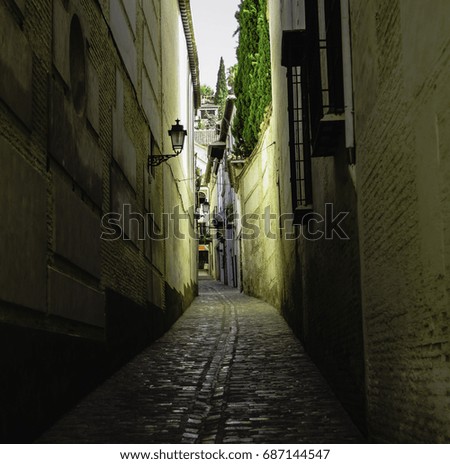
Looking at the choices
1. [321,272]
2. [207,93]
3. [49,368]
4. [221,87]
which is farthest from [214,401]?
[207,93]

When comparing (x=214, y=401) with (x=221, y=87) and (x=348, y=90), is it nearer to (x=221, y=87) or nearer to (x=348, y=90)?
(x=348, y=90)

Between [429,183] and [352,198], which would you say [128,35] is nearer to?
[352,198]

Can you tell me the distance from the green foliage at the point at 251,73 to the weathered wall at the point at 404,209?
52.7 feet

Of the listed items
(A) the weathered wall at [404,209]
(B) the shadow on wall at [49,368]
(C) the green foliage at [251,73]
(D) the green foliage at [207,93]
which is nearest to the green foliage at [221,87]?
(D) the green foliage at [207,93]

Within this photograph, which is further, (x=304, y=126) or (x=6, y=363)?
(x=304, y=126)

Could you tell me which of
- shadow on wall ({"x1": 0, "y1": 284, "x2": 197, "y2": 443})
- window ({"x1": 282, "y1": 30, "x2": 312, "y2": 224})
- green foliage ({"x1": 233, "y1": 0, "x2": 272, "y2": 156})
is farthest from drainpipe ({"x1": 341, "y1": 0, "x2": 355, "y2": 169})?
A: green foliage ({"x1": 233, "y1": 0, "x2": 272, "y2": 156})

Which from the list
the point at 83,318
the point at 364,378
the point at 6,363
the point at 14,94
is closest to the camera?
the point at 6,363

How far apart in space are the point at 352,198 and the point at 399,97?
211cm

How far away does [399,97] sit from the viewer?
5605mm

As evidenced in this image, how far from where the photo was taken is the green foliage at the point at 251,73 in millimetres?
23188

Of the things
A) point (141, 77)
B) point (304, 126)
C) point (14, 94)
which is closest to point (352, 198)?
point (14, 94)

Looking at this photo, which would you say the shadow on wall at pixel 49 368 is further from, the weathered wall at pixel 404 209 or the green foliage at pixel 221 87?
the green foliage at pixel 221 87

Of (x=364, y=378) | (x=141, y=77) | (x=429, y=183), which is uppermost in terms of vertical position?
(x=141, y=77)

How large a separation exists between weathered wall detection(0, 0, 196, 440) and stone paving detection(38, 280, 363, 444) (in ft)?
1.15
